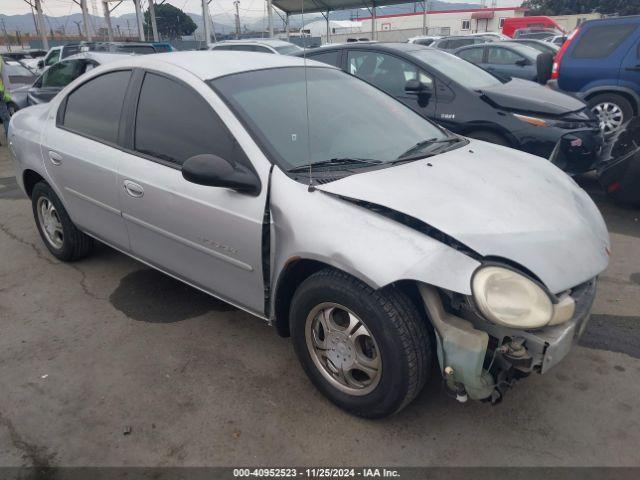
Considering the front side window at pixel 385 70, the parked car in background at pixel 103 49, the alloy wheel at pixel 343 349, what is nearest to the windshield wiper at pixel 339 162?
A: the alloy wheel at pixel 343 349

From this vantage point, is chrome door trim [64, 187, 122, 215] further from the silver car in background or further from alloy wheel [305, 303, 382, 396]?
alloy wheel [305, 303, 382, 396]

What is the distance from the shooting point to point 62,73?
8.73 metres

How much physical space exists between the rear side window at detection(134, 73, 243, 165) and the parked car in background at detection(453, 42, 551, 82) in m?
8.84

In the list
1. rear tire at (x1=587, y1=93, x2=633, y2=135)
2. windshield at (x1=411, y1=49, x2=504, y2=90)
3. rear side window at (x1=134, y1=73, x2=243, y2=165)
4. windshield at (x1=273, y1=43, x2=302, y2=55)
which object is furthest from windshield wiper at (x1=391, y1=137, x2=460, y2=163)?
windshield at (x1=273, y1=43, x2=302, y2=55)

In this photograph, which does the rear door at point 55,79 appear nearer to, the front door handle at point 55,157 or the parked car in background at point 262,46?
the parked car in background at point 262,46

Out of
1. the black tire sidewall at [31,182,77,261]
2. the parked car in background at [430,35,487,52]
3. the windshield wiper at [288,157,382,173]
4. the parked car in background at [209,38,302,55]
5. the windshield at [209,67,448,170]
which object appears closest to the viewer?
the windshield wiper at [288,157,382,173]

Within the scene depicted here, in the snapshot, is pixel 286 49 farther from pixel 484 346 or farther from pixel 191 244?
pixel 484 346

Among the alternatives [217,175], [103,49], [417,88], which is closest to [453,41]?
[103,49]

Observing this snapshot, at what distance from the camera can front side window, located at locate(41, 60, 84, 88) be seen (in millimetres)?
8344

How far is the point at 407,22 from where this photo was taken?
47094 millimetres

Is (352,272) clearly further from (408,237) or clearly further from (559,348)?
(559,348)

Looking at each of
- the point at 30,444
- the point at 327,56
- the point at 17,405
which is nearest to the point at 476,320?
the point at 30,444

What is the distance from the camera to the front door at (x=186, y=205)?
2.67m

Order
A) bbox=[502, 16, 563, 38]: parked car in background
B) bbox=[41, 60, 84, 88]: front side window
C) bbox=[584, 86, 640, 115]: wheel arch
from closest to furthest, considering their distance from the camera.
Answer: bbox=[584, 86, 640, 115]: wheel arch < bbox=[41, 60, 84, 88]: front side window < bbox=[502, 16, 563, 38]: parked car in background
